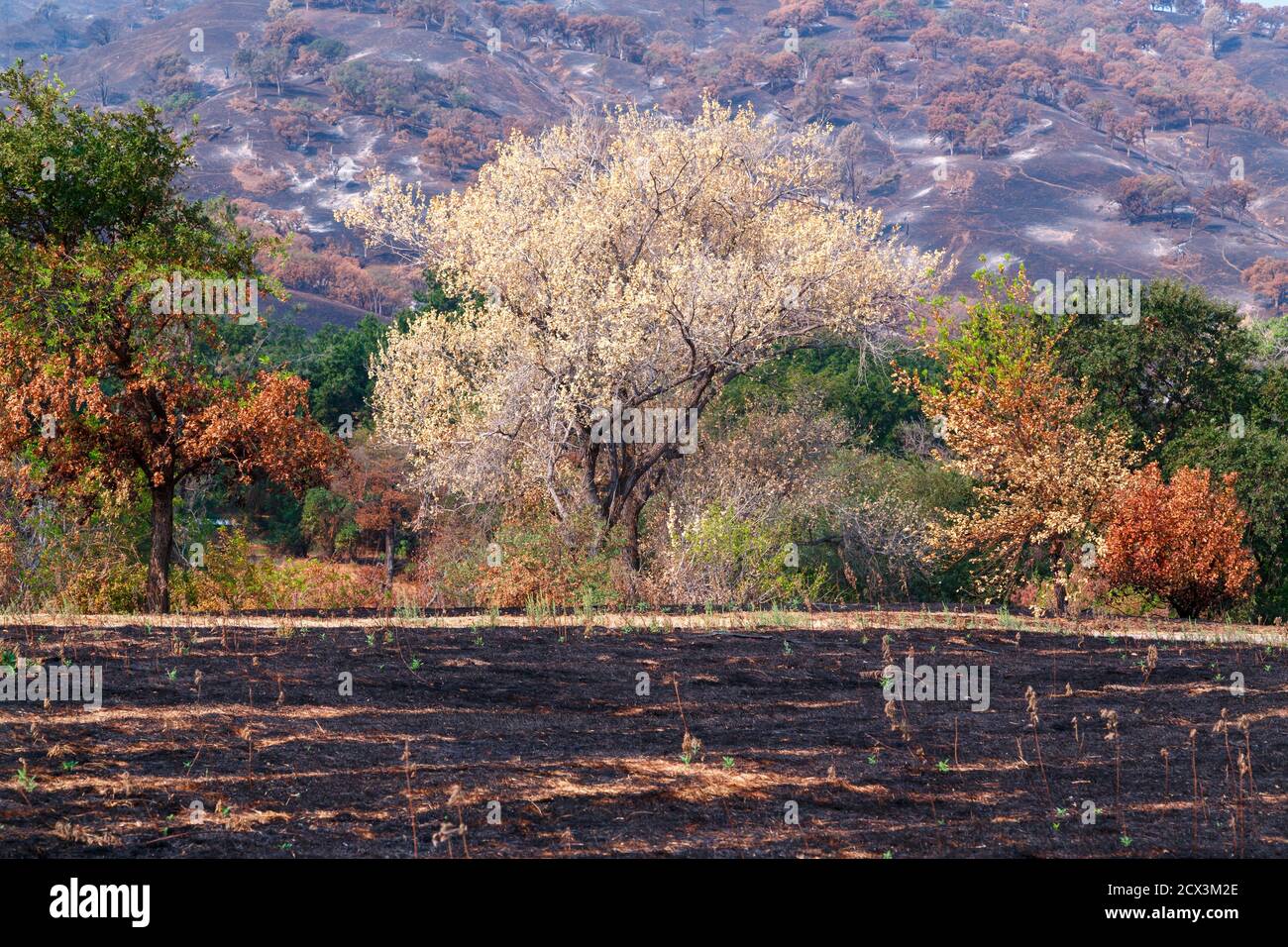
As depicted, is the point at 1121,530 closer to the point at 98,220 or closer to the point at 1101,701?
the point at 1101,701

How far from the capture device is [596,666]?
13.3 metres

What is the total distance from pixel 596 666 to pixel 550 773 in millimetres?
3862

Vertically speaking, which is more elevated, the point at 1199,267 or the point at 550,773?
the point at 1199,267
